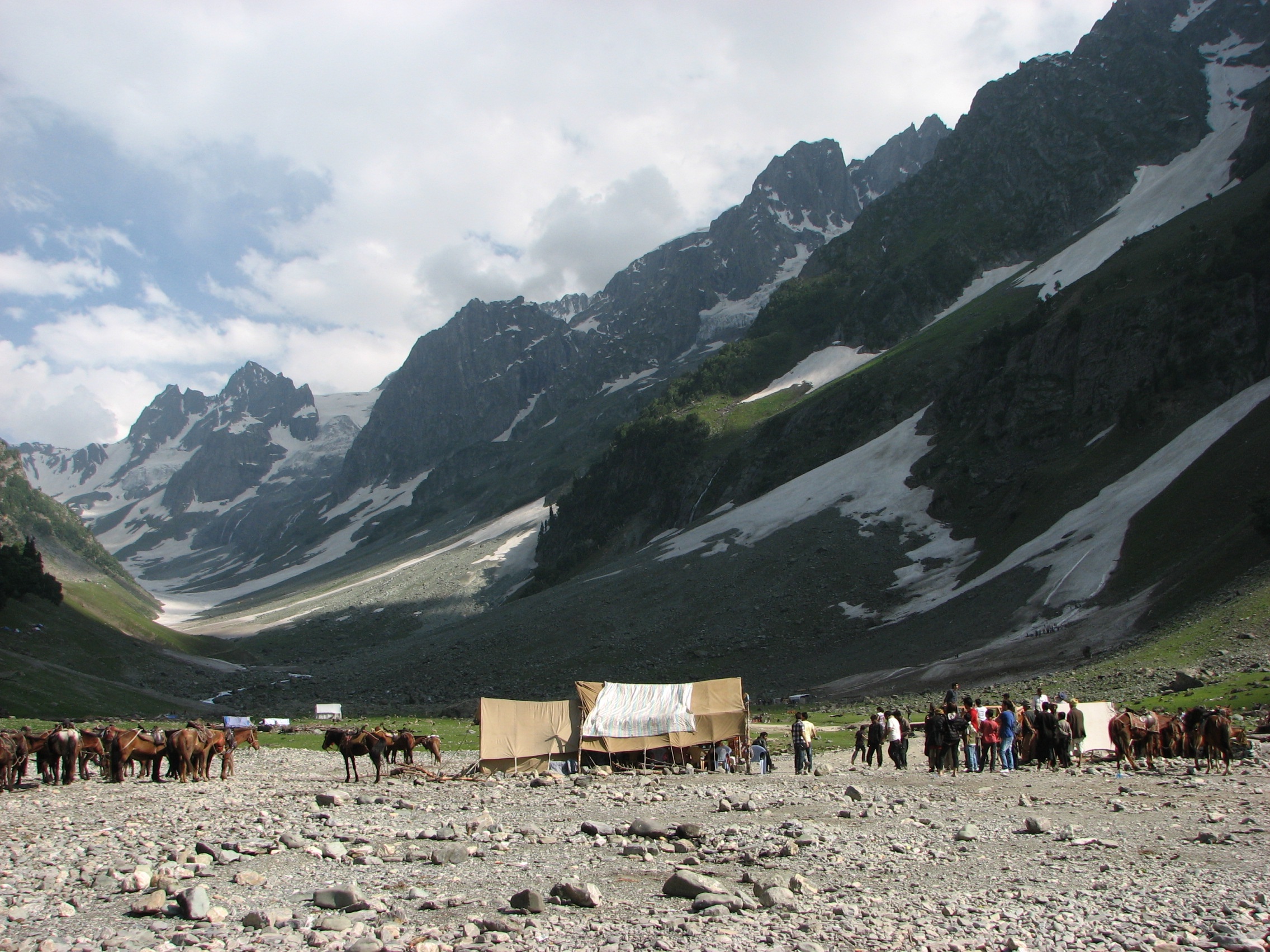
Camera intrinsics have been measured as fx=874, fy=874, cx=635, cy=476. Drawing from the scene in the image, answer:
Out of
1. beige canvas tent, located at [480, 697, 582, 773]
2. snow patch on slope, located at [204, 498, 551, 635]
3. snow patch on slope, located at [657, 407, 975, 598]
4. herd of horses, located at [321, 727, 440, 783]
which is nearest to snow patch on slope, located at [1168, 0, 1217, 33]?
snow patch on slope, located at [657, 407, 975, 598]

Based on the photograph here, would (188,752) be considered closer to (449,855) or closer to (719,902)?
(449,855)

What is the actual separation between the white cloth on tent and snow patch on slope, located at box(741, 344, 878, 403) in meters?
121

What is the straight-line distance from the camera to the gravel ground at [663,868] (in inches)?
408

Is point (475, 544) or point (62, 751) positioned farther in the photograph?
point (475, 544)

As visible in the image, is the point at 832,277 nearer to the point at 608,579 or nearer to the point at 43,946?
the point at 608,579

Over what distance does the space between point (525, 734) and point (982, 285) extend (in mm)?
155872

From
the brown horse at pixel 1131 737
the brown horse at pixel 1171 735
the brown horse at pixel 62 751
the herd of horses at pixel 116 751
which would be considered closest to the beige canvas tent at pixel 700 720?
the brown horse at pixel 1131 737

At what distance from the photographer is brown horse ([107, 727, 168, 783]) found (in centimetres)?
2656

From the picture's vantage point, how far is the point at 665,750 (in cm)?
3241

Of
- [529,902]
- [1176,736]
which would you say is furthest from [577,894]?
[1176,736]

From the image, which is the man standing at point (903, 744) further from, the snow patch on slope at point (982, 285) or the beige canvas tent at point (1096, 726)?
the snow patch on slope at point (982, 285)

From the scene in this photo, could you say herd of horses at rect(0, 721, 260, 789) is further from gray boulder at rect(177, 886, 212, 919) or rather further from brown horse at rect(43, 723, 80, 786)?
gray boulder at rect(177, 886, 212, 919)

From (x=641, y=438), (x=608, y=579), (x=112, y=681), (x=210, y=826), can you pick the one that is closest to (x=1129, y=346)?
(x=608, y=579)

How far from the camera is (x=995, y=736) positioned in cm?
2841
